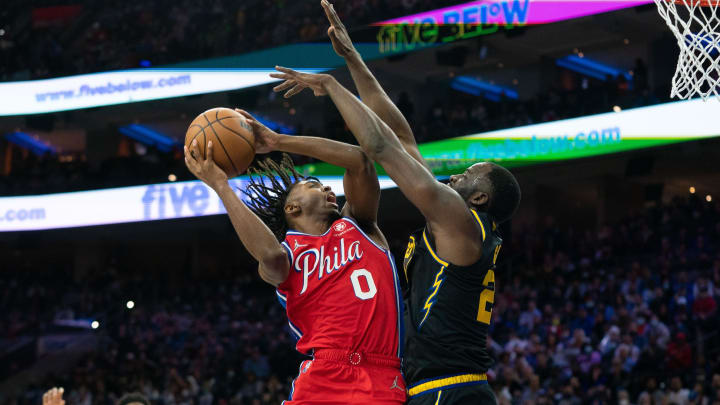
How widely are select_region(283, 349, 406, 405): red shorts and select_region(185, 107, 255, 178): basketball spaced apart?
2.96 feet

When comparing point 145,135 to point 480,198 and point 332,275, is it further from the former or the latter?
point 480,198

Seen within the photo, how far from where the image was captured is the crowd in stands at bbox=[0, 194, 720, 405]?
34.7ft

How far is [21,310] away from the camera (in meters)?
21.2

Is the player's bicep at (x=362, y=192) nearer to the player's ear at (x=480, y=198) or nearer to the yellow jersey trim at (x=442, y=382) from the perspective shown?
the player's ear at (x=480, y=198)

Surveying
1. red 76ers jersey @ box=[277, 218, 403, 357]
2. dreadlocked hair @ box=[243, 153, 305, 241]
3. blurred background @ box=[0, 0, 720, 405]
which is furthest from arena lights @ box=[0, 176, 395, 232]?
red 76ers jersey @ box=[277, 218, 403, 357]

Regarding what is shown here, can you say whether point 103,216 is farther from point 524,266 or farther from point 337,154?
point 337,154

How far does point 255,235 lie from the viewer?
3297 mm

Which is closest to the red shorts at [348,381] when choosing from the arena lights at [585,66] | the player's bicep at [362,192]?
the player's bicep at [362,192]

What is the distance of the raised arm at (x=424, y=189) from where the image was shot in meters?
3.17

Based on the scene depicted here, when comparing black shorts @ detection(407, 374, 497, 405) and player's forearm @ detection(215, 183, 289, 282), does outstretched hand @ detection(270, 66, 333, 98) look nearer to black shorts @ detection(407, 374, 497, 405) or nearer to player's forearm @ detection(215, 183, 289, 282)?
player's forearm @ detection(215, 183, 289, 282)

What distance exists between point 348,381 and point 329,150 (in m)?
0.98

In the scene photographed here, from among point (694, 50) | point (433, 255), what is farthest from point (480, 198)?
point (694, 50)

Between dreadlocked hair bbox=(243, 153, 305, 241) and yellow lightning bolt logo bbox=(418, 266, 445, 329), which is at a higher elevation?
dreadlocked hair bbox=(243, 153, 305, 241)

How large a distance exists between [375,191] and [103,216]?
1729cm
